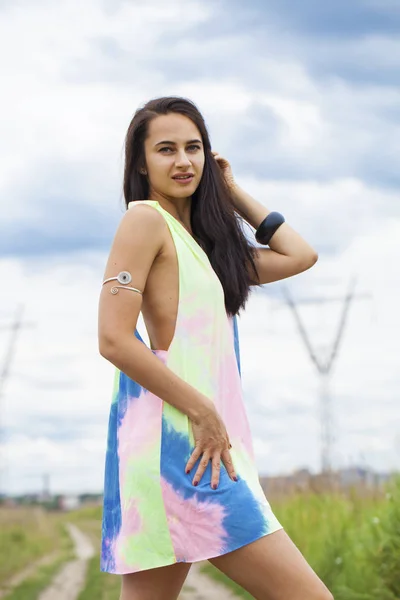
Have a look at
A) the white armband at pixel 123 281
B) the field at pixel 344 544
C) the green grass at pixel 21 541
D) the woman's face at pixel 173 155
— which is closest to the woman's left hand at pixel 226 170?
the woman's face at pixel 173 155

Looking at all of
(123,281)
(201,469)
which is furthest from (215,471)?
(123,281)

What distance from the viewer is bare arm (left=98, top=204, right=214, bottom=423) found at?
346 centimetres

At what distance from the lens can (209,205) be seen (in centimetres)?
388

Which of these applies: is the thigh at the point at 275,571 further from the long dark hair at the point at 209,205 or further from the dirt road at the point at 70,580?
the dirt road at the point at 70,580

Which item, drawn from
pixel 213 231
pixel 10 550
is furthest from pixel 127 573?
pixel 10 550

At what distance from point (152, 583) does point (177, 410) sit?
20.3 inches

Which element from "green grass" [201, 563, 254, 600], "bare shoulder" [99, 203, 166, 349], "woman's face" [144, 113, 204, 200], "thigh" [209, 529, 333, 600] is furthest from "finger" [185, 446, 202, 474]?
"green grass" [201, 563, 254, 600]

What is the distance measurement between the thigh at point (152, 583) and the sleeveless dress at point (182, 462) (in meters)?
0.04

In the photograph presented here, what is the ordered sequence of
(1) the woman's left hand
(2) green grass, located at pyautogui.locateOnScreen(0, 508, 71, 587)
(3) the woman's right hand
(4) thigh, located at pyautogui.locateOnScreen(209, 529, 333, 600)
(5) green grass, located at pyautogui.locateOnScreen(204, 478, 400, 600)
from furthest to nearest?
(2) green grass, located at pyautogui.locateOnScreen(0, 508, 71, 587) → (5) green grass, located at pyautogui.locateOnScreen(204, 478, 400, 600) → (1) the woman's left hand → (3) the woman's right hand → (4) thigh, located at pyautogui.locateOnScreen(209, 529, 333, 600)

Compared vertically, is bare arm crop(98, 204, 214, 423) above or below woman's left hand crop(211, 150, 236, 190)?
below

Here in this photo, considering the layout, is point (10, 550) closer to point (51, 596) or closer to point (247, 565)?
point (51, 596)

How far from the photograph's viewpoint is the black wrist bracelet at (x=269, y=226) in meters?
4.23

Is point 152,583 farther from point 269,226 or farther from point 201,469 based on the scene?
point 269,226

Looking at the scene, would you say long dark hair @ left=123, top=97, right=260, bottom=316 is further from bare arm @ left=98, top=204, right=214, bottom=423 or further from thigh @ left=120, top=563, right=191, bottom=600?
thigh @ left=120, top=563, right=191, bottom=600
